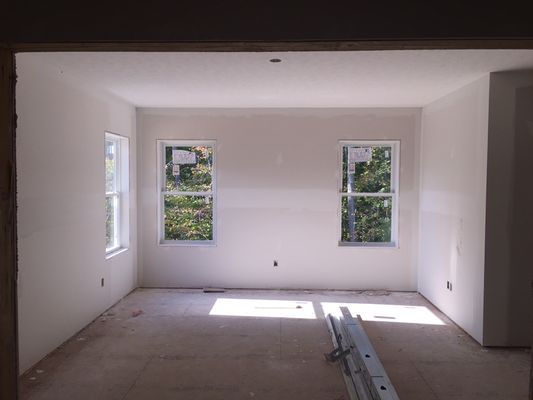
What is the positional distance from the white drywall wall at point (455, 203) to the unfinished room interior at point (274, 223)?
1.3 inches

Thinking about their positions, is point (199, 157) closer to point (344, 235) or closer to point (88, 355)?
point (344, 235)

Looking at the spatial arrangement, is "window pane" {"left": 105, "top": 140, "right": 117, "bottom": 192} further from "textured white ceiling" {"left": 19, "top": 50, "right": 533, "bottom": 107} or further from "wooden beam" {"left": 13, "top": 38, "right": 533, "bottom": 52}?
"wooden beam" {"left": 13, "top": 38, "right": 533, "bottom": 52}

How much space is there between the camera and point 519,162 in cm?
391

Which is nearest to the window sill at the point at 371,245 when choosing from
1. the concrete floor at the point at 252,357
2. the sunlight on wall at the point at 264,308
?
the concrete floor at the point at 252,357

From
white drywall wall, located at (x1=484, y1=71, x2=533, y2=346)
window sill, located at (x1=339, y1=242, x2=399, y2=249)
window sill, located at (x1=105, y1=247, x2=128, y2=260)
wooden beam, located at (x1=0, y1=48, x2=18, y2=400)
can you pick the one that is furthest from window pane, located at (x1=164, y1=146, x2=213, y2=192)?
wooden beam, located at (x1=0, y1=48, x2=18, y2=400)

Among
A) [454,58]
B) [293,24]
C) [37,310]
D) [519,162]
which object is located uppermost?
[454,58]

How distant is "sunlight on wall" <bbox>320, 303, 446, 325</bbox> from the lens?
479cm

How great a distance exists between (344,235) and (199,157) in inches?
89.2

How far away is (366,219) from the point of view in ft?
20.0

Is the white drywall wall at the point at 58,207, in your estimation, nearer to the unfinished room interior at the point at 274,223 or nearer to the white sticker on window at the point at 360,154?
the unfinished room interior at the point at 274,223

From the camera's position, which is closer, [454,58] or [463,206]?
[454,58]

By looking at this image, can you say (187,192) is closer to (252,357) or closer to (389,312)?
(252,357)

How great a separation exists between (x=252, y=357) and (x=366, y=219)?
2960 mm

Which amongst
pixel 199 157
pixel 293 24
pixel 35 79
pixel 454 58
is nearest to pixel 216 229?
pixel 199 157
